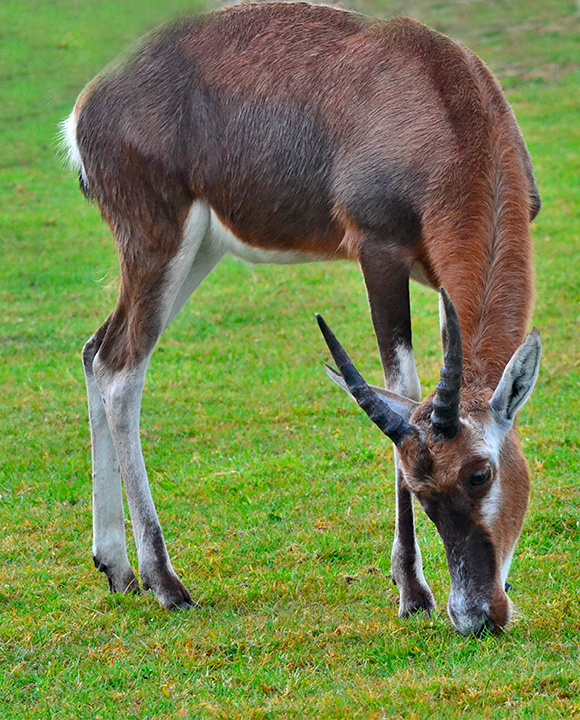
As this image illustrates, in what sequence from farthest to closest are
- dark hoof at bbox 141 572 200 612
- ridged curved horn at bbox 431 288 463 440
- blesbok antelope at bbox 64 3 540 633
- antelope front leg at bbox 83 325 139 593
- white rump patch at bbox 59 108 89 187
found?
white rump patch at bbox 59 108 89 187, antelope front leg at bbox 83 325 139 593, dark hoof at bbox 141 572 200 612, blesbok antelope at bbox 64 3 540 633, ridged curved horn at bbox 431 288 463 440

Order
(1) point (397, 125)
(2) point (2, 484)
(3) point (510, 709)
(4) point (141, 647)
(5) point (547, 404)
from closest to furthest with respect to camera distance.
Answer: (3) point (510, 709), (4) point (141, 647), (1) point (397, 125), (2) point (2, 484), (5) point (547, 404)

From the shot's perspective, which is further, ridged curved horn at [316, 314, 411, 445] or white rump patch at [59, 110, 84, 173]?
white rump patch at [59, 110, 84, 173]

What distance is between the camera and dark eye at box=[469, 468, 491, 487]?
4680mm

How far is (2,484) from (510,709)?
481cm

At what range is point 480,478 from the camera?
15.4 ft

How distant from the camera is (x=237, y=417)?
368 inches

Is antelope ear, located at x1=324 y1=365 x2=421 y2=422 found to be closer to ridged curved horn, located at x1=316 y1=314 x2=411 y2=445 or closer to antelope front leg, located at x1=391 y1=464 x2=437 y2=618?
ridged curved horn, located at x1=316 y1=314 x2=411 y2=445

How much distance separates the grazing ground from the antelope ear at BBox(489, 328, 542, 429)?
103 cm

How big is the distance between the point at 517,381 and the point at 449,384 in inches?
15.5

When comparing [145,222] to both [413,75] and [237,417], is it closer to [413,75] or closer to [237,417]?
[413,75]

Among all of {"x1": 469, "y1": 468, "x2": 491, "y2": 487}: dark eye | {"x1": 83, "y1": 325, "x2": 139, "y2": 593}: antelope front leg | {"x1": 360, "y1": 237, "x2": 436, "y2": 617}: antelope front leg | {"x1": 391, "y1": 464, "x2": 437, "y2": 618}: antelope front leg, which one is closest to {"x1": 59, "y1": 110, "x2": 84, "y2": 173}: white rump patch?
{"x1": 83, "y1": 325, "x2": 139, "y2": 593}: antelope front leg

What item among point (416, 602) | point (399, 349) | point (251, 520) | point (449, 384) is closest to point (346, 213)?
point (399, 349)

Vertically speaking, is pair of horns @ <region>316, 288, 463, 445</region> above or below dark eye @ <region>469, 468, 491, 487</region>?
above

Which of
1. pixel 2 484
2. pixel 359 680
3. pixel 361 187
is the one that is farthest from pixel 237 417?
pixel 359 680
